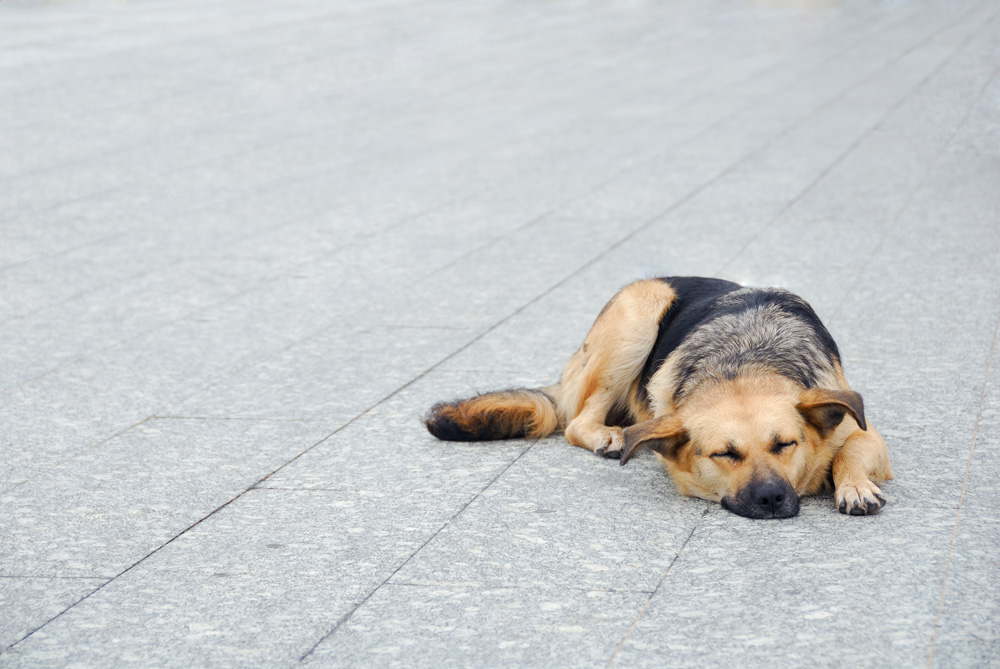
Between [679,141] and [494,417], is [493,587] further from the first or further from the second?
[679,141]

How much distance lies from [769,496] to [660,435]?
0.50 m

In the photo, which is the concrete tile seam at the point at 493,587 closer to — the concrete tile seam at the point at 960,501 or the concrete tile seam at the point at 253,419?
the concrete tile seam at the point at 960,501

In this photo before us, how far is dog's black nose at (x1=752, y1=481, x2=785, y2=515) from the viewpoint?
429 cm

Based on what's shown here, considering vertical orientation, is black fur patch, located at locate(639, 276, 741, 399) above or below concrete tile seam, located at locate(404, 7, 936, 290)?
above

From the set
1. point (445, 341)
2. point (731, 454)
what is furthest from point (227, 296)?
point (731, 454)

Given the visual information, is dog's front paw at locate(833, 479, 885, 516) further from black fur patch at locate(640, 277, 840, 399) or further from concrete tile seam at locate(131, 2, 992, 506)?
concrete tile seam at locate(131, 2, 992, 506)

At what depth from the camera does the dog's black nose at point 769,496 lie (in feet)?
14.1

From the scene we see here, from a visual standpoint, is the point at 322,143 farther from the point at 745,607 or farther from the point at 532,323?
the point at 745,607

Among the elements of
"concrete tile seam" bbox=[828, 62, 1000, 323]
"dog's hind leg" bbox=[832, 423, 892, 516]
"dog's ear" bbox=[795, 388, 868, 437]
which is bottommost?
"concrete tile seam" bbox=[828, 62, 1000, 323]

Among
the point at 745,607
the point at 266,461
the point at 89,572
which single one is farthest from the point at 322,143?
the point at 745,607

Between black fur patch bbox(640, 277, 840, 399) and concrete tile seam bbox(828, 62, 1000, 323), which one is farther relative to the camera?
concrete tile seam bbox(828, 62, 1000, 323)

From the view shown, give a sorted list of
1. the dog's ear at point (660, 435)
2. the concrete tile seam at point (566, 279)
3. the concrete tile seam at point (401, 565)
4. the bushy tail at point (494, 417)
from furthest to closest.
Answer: the concrete tile seam at point (566, 279)
the bushy tail at point (494, 417)
the dog's ear at point (660, 435)
the concrete tile seam at point (401, 565)

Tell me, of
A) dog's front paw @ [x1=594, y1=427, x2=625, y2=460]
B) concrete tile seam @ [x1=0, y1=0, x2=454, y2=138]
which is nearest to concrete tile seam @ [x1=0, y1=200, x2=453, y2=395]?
dog's front paw @ [x1=594, y1=427, x2=625, y2=460]

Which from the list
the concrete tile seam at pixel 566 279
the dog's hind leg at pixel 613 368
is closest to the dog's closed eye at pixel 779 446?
the dog's hind leg at pixel 613 368
